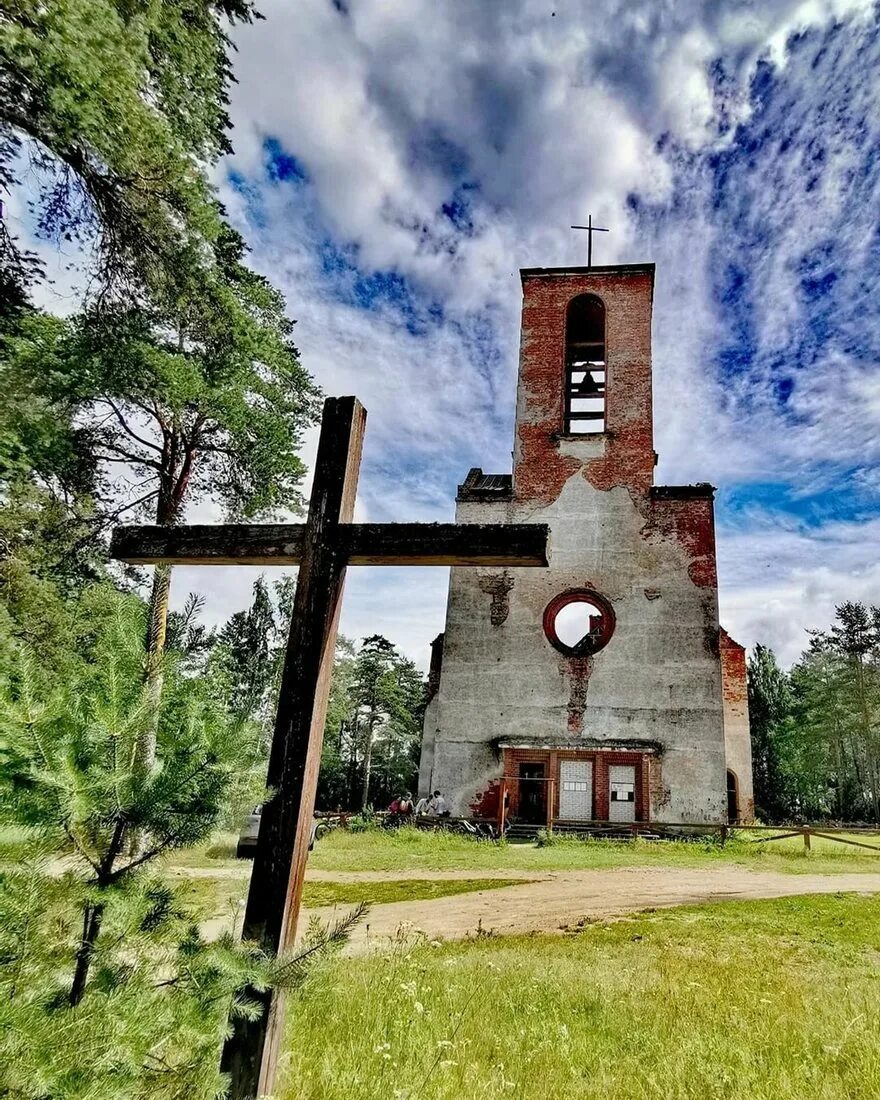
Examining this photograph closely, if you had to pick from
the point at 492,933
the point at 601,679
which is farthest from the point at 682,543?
the point at 492,933

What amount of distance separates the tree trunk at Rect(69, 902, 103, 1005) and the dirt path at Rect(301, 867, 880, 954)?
4027mm

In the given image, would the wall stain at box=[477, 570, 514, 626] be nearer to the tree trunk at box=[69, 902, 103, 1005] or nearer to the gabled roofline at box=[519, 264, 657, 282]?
the gabled roofline at box=[519, 264, 657, 282]

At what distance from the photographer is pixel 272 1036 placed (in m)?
2.44

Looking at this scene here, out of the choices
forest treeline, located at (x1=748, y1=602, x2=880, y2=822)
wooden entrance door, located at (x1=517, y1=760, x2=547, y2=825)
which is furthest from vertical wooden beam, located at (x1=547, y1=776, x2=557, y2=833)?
forest treeline, located at (x1=748, y1=602, x2=880, y2=822)

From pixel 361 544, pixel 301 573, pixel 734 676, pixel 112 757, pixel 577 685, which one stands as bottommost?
pixel 112 757

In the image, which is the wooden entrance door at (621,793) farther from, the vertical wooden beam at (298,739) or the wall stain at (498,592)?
the vertical wooden beam at (298,739)

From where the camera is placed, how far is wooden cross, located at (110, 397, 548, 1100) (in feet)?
8.11

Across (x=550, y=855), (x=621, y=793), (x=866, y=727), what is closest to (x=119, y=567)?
(x=550, y=855)

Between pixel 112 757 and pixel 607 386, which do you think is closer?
pixel 112 757

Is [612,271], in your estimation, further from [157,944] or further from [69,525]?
[157,944]

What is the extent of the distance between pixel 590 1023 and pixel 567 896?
18.0 feet

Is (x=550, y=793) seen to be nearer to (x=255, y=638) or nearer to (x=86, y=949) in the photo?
(x=86, y=949)

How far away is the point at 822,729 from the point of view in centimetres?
4238

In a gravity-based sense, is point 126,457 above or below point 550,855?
above
